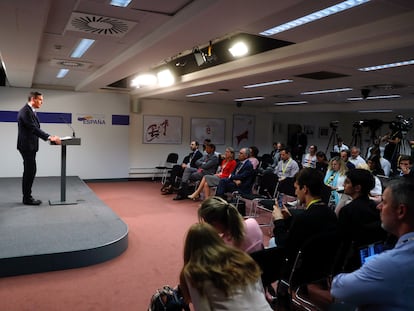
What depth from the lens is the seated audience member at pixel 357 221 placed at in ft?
8.48

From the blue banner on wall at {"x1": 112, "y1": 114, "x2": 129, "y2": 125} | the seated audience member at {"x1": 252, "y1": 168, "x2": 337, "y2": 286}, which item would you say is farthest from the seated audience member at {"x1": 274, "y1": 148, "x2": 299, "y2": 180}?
the blue banner on wall at {"x1": 112, "y1": 114, "x2": 129, "y2": 125}

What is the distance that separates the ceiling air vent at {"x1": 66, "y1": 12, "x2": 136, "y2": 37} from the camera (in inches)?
128

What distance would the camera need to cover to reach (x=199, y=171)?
7703mm

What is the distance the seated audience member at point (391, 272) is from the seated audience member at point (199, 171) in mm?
5978

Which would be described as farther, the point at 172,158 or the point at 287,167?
the point at 172,158

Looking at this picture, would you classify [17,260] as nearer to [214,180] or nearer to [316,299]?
[316,299]

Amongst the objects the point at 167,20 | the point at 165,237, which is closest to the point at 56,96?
the point at 165,237

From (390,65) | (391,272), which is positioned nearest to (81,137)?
(390,65)

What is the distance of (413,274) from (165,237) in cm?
384

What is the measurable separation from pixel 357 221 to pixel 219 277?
173 centimetres

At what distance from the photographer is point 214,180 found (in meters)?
7.02

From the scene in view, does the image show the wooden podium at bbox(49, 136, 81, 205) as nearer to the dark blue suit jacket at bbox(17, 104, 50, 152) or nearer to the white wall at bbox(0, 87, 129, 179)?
the dark blue suit jacket at bbox(17, 104, 50, 152)

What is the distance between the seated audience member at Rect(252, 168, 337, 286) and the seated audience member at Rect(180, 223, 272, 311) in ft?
2.54

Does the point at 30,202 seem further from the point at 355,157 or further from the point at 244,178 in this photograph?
the point at 355,157
